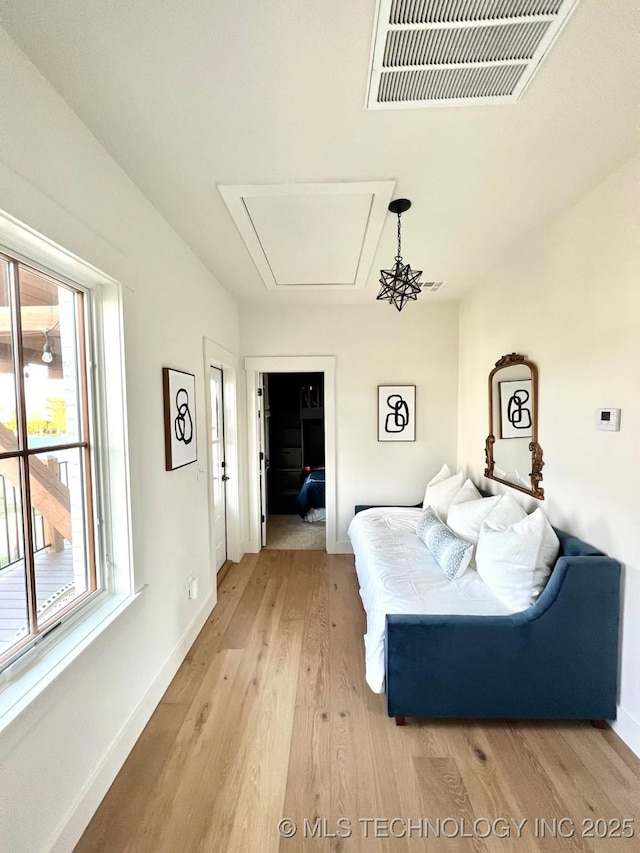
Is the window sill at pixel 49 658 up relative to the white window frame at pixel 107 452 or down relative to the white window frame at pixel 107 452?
down

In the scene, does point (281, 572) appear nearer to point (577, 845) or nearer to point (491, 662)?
point (491, 662)

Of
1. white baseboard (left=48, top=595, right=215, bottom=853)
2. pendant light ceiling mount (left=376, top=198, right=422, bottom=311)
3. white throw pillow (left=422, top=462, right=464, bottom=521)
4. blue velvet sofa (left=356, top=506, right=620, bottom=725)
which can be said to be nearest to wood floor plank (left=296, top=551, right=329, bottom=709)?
blue velvet sofa (left=356, top=506, right=620, bottom=725)

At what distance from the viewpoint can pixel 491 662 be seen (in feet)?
5.51

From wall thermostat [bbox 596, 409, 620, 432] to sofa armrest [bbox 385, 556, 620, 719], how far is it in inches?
25.1

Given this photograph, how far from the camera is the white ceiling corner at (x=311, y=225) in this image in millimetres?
1786

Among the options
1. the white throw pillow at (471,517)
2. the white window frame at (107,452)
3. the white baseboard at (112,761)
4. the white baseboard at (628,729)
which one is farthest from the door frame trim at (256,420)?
the white baseboard at (628,729)

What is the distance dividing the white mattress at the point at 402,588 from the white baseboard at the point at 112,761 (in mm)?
1135

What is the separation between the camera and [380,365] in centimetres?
372

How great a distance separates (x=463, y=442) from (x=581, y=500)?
1.70 meters

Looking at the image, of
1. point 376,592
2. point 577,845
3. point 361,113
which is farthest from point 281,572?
point 361,113

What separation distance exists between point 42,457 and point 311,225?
1.86 metres

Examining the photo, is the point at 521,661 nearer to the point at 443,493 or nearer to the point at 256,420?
the point at 443,493

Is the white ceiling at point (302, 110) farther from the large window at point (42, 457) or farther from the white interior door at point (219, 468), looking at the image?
the white interior door at point (219, 468)

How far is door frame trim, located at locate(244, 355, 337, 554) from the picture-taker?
3707 millimetres
